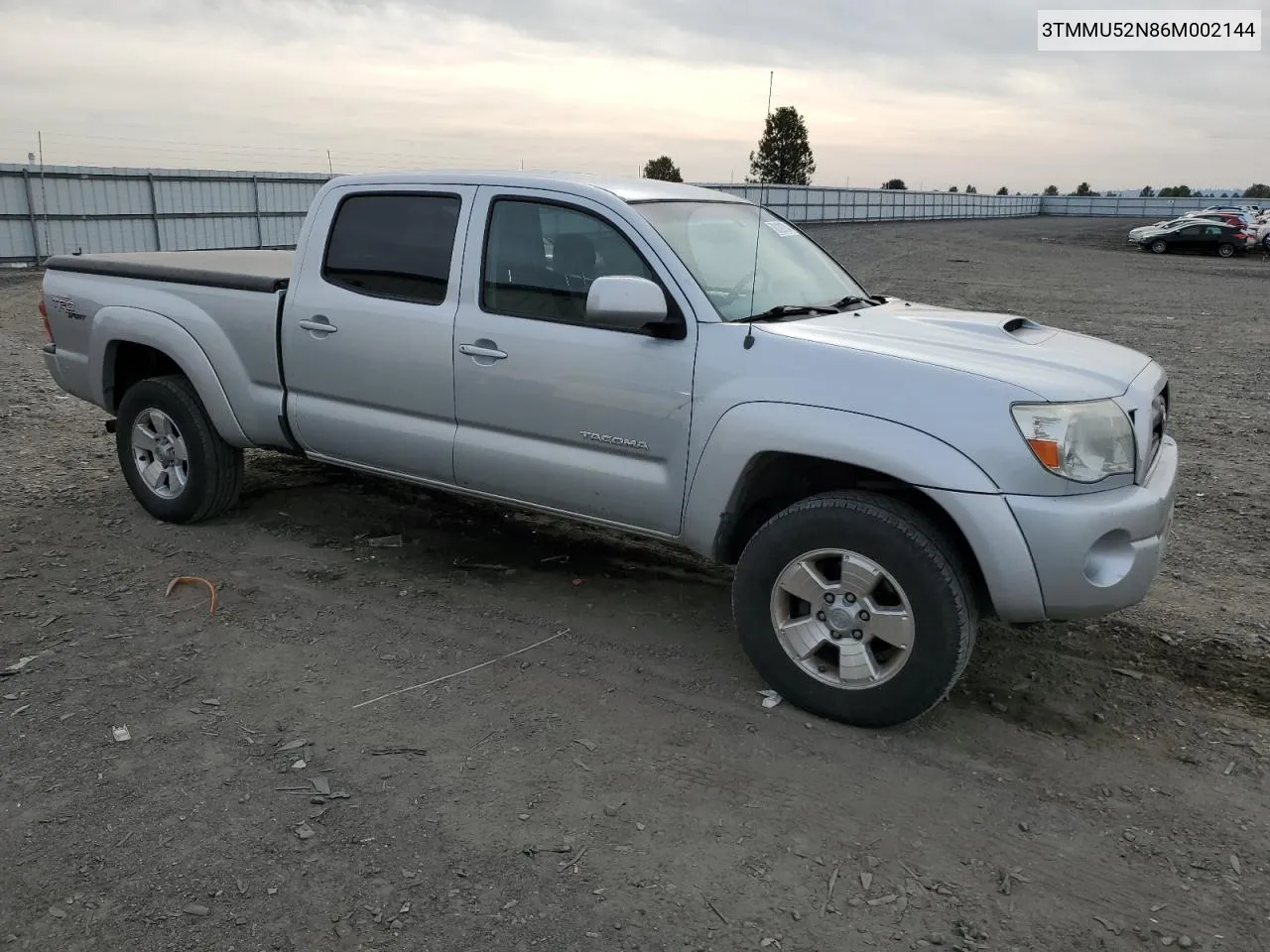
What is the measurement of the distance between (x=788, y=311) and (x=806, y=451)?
0.81m

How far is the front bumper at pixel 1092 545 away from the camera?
11.0 feet

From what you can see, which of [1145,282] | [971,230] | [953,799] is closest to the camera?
[953,799]

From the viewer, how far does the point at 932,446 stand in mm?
3459

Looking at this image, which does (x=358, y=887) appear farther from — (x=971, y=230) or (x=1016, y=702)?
(x=971, y=230)

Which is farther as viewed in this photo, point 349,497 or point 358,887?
point 349,497

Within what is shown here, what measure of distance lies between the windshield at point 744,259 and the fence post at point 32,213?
20217mm

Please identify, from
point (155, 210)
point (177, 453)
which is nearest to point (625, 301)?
point (177, 453)

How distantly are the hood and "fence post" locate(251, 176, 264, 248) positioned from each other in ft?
78.9

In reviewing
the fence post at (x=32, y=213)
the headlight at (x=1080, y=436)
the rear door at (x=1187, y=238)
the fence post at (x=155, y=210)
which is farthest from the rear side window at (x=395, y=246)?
the rear door at (x=1187, y=238)

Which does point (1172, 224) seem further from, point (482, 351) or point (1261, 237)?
point (482, 351)

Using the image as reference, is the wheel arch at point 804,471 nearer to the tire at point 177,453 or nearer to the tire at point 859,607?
the tire at point 859,607

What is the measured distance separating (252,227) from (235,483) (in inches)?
863

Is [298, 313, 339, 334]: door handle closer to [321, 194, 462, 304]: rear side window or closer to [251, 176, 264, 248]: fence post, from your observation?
[321, 194, 462, 304]: rear side window

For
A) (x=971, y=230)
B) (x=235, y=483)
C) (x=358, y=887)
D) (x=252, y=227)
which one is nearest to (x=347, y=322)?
(x=235, y=483)
